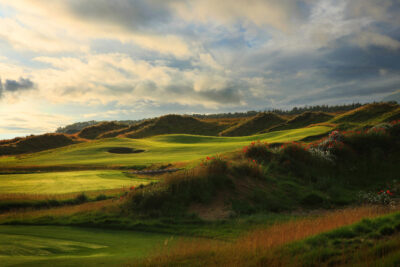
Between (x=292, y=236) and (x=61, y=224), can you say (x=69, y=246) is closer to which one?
(x=61, y=224)

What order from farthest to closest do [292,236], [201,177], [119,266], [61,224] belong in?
[201,177] < [61,224] < [292,236] < [119,266]

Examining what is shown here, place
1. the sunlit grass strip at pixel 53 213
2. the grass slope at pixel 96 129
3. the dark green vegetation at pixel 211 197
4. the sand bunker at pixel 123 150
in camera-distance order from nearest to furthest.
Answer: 1. the dark green vegetation at pixel 211 197
2. the sunlit grass strip at pixel 53 213
3. the sand bunker at pixel 123 150
4. the grass slope at pixel 96 129

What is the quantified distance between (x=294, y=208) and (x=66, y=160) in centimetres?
3171

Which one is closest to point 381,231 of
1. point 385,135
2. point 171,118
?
point 385,135

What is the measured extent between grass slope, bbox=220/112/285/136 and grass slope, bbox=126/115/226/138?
9.34 meters

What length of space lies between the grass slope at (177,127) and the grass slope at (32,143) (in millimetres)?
22548

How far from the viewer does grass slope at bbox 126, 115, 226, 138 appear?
92.0m

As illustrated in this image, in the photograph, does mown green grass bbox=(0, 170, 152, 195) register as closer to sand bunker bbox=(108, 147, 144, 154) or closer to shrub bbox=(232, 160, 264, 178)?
shrub bbox=(232, 160, 264, 178)

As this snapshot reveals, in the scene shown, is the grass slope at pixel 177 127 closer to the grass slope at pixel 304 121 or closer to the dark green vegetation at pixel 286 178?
the grass slope at pixel 304 121

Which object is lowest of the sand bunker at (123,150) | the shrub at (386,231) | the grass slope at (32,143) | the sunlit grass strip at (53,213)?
the sunlit grass strip at (53,213)

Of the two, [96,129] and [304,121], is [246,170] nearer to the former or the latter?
[304,121]

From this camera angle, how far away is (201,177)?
14.1 m

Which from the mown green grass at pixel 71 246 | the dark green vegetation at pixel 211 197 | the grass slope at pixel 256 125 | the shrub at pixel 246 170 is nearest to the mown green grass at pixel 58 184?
the dark green vegetation at pixel 211 197

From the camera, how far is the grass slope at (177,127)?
92.0m
